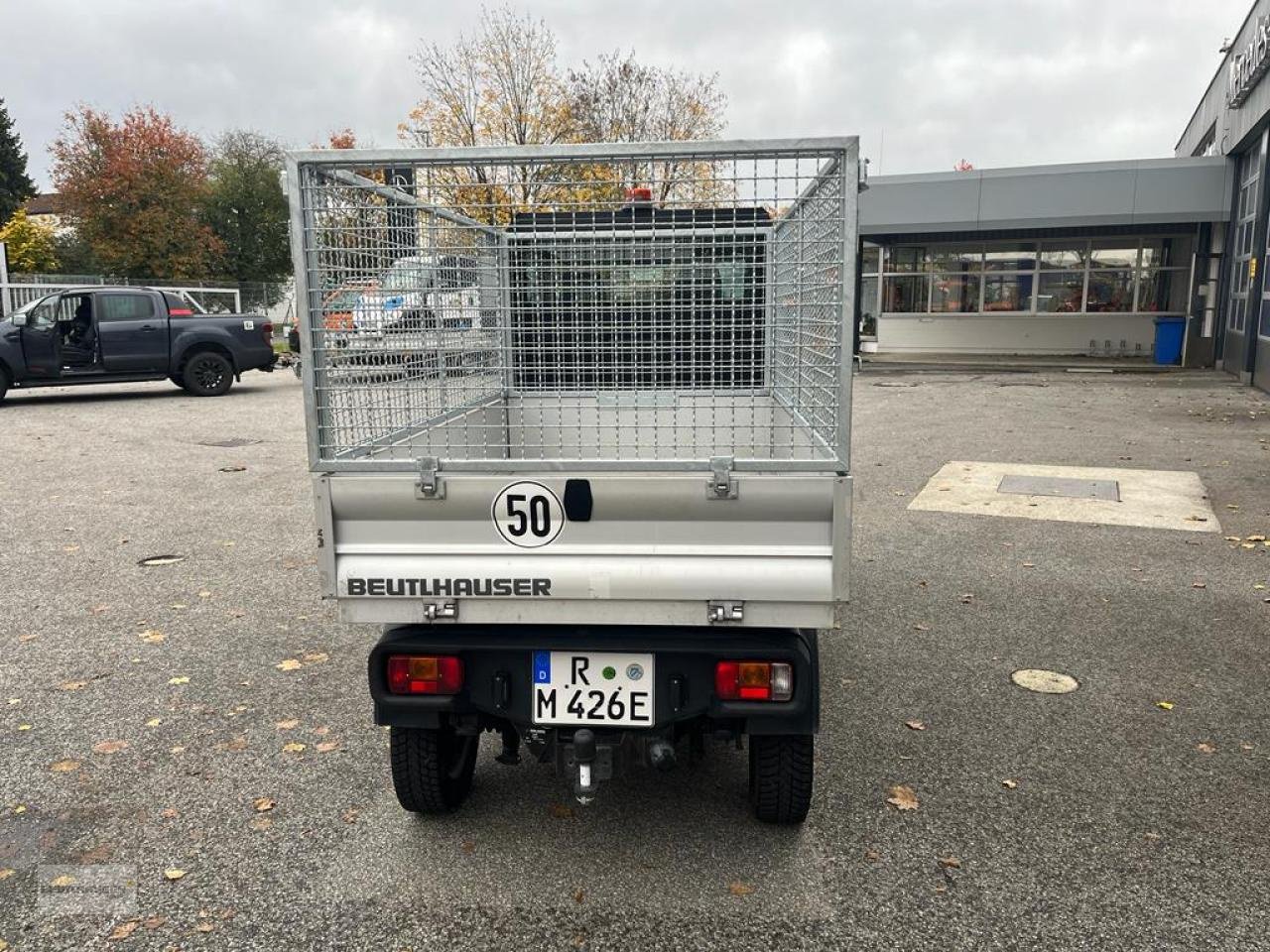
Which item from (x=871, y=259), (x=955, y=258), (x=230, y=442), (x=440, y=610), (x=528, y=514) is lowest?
(x=230, y=442)

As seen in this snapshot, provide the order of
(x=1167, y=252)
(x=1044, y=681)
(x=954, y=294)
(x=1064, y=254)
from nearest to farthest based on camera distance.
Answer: (x=1044, y=681), (x=1167, y=252), (x=1064, y=254), (x=954, y=294)

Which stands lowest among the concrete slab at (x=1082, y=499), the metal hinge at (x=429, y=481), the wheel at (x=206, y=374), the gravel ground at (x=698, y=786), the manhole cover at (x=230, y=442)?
the gravel ground at (x=698, y=786)

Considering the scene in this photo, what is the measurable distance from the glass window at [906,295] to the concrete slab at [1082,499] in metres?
17.3

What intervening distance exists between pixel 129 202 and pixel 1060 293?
104 ft

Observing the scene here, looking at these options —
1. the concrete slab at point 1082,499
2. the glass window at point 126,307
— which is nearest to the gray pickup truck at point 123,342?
the glass window at point 126,307

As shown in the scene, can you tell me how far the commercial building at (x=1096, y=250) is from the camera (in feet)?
58.4

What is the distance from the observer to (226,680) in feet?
14.7

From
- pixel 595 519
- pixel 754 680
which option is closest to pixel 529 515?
pixel 595 519

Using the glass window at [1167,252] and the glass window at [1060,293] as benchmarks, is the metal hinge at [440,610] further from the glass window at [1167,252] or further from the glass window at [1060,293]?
the glass window at [1060,293]

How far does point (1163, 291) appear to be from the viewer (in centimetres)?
2331

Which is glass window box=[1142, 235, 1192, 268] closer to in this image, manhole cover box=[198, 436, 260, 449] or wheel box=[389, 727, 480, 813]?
manhole cover box=[198, 436, 260, 449]

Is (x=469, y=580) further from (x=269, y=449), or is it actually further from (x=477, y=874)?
(x=269, y=449)

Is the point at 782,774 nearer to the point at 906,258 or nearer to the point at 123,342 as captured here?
the point at 123,342

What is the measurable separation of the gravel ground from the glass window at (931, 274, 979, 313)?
1961cm
